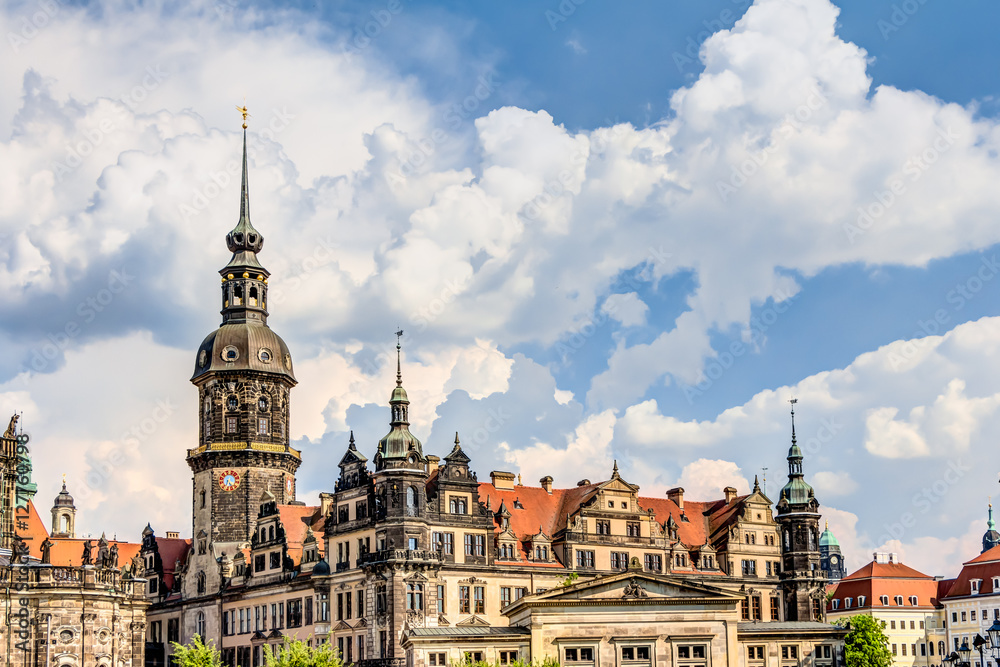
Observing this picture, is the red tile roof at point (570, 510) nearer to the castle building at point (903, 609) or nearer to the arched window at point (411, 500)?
the arched window at point (411, 500)

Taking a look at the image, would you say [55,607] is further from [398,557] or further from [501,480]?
[501,480]

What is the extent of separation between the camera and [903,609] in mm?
141625

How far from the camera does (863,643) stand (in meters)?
115

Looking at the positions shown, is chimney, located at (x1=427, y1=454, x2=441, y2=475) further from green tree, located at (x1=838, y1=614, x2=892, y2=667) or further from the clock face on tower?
green tree, located at (x1=838, y1=614, x2=892, y2=667)

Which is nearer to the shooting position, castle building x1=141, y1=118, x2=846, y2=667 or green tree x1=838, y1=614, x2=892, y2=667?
castle building x1=141, y1=118, x2=846, y2=667

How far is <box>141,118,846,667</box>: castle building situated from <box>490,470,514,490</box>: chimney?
0.26m

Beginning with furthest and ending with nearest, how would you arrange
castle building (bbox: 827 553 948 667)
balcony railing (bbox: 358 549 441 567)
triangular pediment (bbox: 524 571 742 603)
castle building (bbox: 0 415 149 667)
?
castle building (bbox: 827 553 948 667)
balcony railing (bbox: 358 549 441 567)
castle building (bbox: 0 415 149 667)
triangular pediment (bbox: 524 571 742 603)

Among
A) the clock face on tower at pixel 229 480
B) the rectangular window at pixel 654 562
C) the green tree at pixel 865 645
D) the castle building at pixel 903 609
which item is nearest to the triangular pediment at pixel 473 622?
the rectangular window at pixel 654 562

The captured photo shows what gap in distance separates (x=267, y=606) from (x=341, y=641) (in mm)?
10844

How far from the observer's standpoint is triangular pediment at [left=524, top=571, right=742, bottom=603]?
83.3m

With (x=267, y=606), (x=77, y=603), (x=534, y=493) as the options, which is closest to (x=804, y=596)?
(x=534, y=493)

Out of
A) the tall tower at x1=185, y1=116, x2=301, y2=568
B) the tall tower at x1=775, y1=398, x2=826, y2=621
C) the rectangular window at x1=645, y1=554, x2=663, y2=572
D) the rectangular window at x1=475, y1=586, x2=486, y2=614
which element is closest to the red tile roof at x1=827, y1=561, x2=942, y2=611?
the tall tower at x1=775, y1=398, x2=826, y2=621

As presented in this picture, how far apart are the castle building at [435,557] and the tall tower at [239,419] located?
0.15m

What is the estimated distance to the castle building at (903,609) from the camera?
140625 mm
